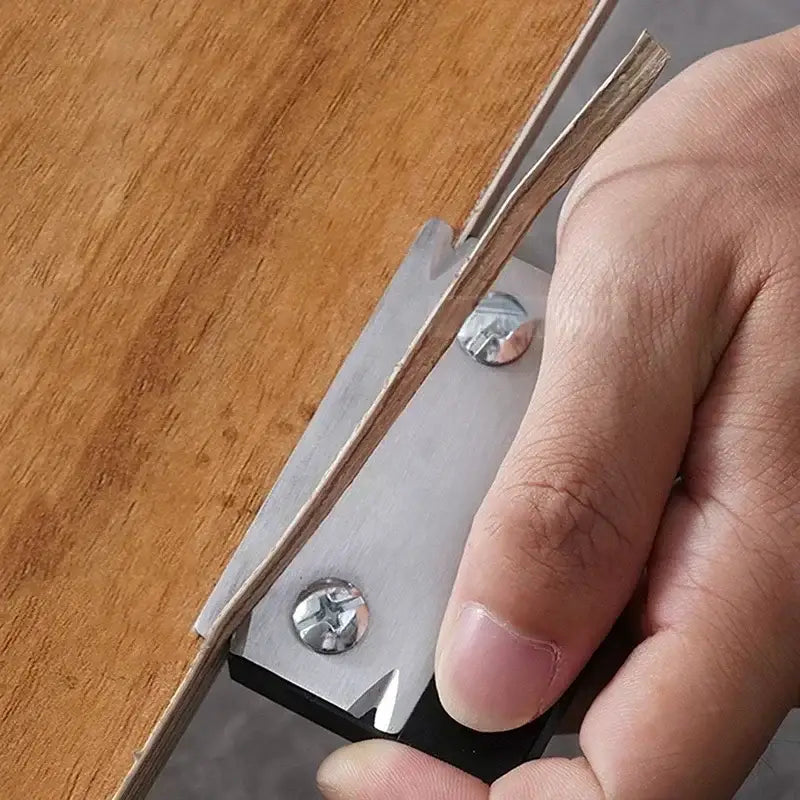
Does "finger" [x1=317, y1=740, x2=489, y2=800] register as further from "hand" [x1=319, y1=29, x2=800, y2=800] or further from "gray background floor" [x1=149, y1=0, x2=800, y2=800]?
"gray background floor" [x1=149, y1=0, x2=800, y2=800]

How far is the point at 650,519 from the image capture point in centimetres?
46

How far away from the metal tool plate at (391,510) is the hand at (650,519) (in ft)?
0.06

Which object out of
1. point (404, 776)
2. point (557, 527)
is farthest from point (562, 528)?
point (404, 776)

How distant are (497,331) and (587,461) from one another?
7 centimetres

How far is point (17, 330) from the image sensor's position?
45 centimetres

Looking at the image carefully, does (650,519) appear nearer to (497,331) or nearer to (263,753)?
(497,331)

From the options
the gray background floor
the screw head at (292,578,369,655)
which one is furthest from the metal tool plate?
the gray background floor

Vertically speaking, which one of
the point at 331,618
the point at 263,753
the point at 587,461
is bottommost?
the point at 263,753

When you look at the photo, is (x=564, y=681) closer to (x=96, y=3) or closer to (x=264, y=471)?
(x=264, y=471)

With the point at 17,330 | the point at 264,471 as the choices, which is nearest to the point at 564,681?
the point at 264,471

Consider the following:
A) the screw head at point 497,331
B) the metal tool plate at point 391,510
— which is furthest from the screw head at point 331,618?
the screw head at point 497,331

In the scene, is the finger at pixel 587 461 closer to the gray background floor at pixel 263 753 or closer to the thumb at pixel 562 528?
the thumb at pixel 562 528

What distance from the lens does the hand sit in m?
0.43

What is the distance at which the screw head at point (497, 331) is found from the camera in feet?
1.55
